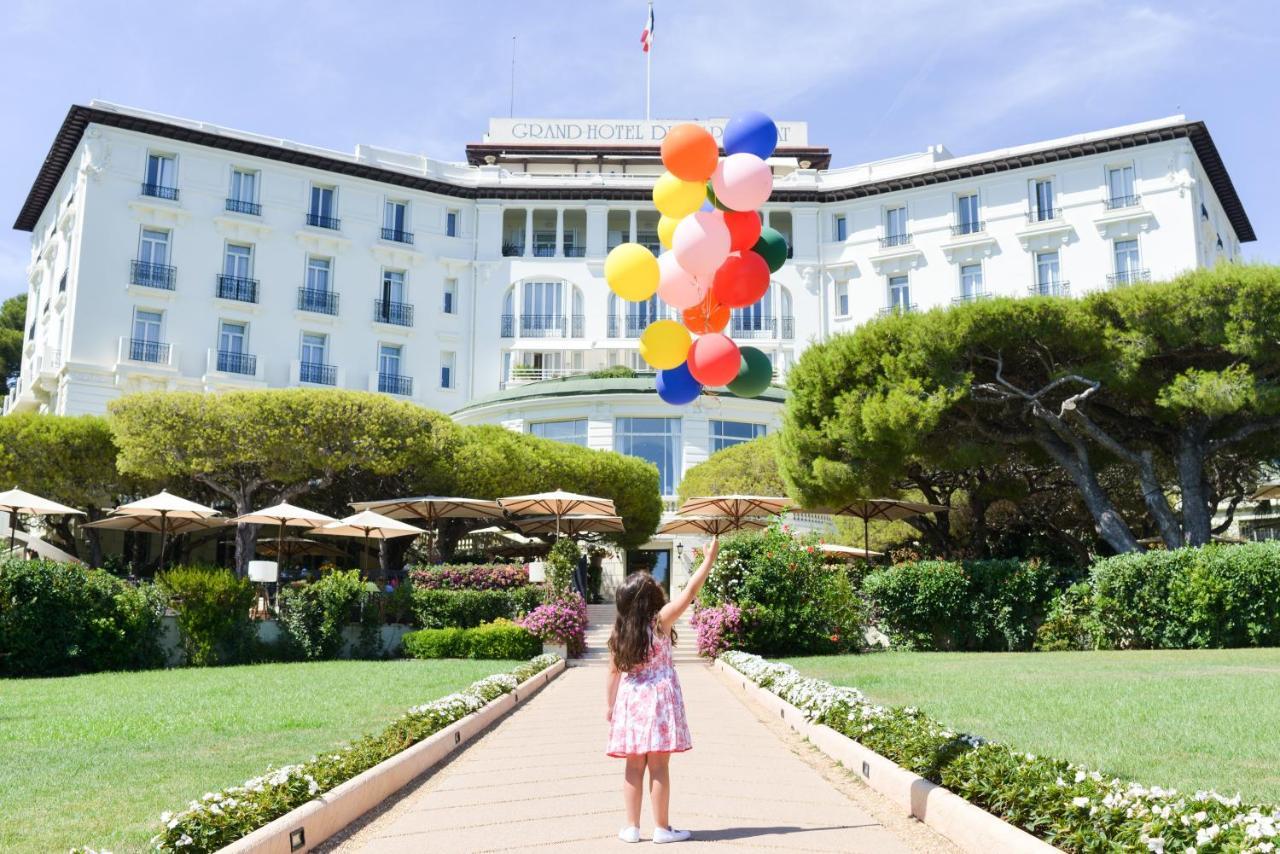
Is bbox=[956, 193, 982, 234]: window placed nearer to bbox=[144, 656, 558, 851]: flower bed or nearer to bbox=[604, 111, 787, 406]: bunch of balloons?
bbox=[604, 111, 787, 406]: bunch of balloons

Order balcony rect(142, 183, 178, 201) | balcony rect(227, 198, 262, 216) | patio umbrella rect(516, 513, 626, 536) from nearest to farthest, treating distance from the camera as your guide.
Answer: patio umbrella rect(516, 513, 626, 536) < balcony rect(142, 183, 178, 201) < balcony rect(227, 198, 262, 216)

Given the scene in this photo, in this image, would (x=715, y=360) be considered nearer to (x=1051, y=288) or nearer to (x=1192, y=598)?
(x=1192, y=598)

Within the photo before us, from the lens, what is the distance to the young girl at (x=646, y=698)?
5754mm

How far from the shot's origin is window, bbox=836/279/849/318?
1873 inches

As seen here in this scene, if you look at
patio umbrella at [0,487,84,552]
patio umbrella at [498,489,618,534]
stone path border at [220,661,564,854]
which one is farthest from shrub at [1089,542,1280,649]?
patio umbrella at [0,487,84,552]

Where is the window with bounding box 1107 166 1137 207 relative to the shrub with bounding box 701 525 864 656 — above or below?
above

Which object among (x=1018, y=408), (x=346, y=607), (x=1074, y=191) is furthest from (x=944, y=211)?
(x=346, y=607)

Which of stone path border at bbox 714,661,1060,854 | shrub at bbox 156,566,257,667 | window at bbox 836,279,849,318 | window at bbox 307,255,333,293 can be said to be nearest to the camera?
stone path border at bbox 714,661,1060,854

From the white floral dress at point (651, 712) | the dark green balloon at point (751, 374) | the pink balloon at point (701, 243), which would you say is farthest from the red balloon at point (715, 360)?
the white floral dress at point (651, 712)

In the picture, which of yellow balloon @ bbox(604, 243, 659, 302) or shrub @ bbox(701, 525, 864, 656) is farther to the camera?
shrub @ bbox(701, 525, 864, 656)

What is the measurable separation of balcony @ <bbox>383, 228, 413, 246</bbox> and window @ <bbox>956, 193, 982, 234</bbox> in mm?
23570

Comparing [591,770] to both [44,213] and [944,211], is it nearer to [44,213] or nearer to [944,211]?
[944,211]

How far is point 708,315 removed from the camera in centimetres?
744

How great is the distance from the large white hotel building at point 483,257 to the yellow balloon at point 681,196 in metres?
31.9
